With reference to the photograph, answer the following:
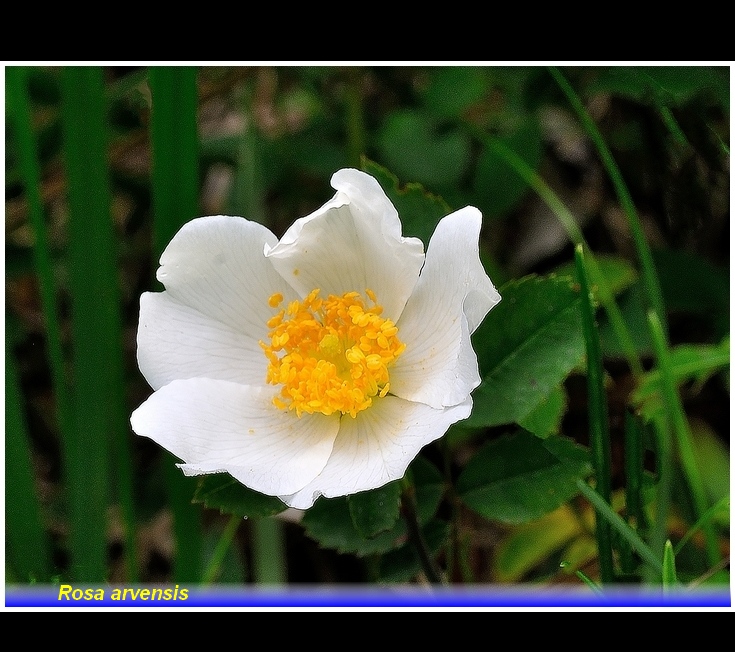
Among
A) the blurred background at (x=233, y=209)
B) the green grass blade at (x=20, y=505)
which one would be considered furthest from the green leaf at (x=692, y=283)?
the green grass blade at (x=20, y=505)

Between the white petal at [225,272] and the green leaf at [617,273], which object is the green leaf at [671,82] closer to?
the green leaf at [617,273]

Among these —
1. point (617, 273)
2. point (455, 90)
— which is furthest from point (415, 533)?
point (455, 90)

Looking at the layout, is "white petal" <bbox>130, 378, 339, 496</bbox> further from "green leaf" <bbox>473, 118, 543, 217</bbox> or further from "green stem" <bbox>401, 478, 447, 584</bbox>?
"green leaf" <bbox>473, 118, 543, 217</bbox>

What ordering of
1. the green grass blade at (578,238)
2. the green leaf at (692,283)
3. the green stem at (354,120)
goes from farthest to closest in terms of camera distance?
the green stem at (354,120), the green leaf at (692,283), the green grass blade at (578,238)

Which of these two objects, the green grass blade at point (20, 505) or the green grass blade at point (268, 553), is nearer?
the green grass blade at point (20, 505)

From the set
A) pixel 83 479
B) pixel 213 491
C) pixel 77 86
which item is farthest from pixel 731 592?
pixel 77 86

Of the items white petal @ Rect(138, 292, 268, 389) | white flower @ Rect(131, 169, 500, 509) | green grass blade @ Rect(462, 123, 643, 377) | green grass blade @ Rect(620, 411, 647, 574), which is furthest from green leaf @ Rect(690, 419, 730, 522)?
white petal @ Rect(138, 292, 268, 389)

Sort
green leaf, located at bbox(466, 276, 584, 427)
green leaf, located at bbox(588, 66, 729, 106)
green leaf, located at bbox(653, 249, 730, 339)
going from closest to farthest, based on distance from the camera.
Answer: green leaf, located at bbox(466, 276, 584, 427) < green leaf, located at bbox(588, 66, 729, 106) < green leaf, located at bbox(653, 249, 730, 339)
